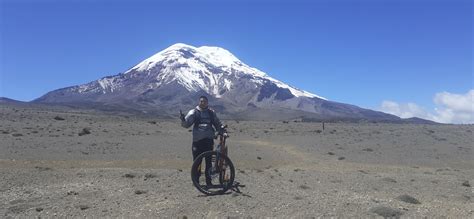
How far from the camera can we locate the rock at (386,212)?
10102 millimetres

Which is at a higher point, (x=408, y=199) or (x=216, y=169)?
(x=216, y=169)

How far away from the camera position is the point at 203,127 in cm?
1223

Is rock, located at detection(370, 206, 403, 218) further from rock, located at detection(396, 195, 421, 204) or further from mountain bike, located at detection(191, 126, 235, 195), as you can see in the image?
mountain bike, located at detection(191, 126, 235, 195)

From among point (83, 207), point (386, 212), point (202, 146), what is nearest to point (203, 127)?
point (202, 146)

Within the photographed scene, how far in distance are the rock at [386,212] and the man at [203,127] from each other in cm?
385

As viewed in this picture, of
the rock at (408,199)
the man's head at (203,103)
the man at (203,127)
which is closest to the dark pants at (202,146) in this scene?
the man at (203,127)

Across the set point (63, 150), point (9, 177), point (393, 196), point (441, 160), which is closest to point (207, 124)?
point (393, 196)

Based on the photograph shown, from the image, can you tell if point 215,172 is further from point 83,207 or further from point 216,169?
point 83,207

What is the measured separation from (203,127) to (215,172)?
1.08 meters

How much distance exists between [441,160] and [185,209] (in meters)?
21.3

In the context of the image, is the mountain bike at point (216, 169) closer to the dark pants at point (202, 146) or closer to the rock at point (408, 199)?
the dark pants at point (202, 146)

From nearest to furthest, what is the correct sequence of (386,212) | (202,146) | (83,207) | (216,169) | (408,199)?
(386,212), (83,207), (408,199), (216,169), (202,146)

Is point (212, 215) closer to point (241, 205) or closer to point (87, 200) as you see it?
point (241, 205)

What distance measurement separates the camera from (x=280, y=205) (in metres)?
10.7
